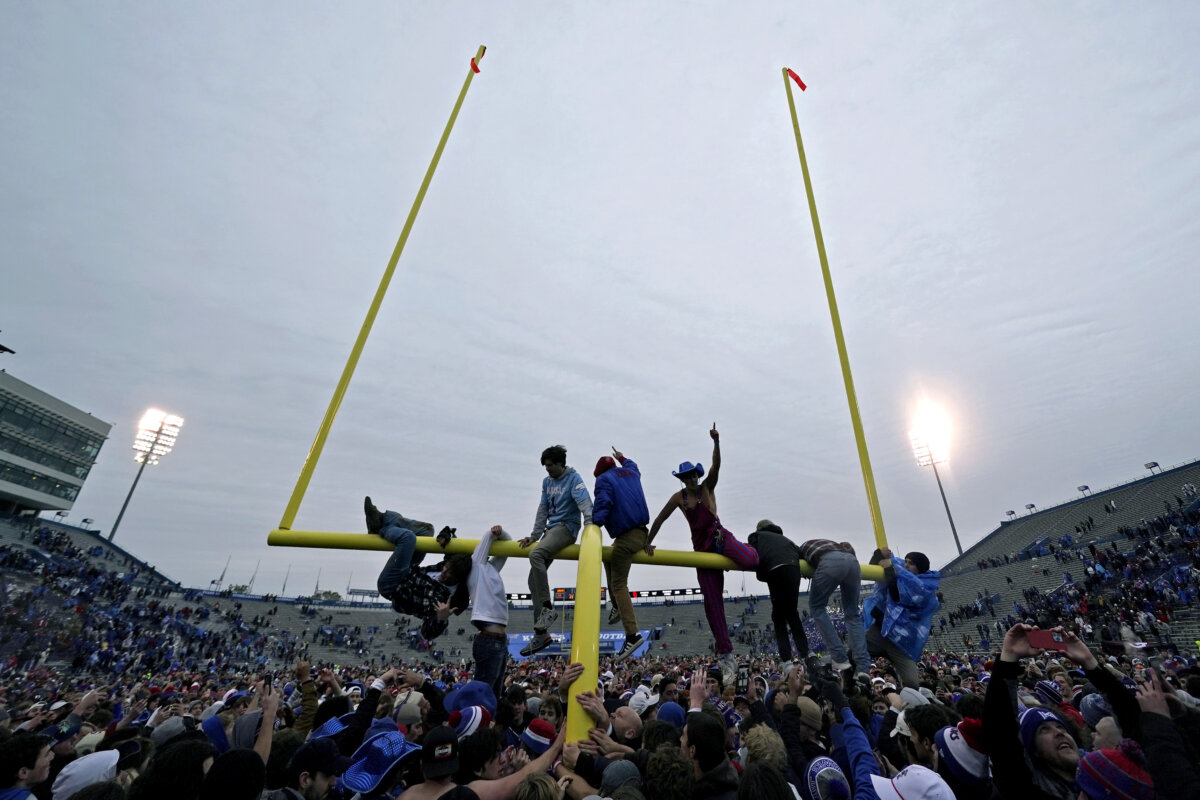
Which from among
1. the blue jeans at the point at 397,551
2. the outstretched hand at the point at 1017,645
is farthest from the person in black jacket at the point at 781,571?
the blue jeans at the point at 397,551

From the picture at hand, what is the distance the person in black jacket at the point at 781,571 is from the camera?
4.32 meters

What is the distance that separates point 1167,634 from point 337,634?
1983 inches

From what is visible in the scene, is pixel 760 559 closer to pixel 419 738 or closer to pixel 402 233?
pixel 419 738

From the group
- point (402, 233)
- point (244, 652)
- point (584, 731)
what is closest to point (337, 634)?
point (244, 652)

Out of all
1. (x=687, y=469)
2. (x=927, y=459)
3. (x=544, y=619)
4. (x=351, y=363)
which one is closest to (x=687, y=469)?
(x=687, y=469)

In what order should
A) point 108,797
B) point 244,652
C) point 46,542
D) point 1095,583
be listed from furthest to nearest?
point 46,542 → point 244,652 → point 1095,583 → point 108,797

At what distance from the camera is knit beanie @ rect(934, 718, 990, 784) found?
2734mm

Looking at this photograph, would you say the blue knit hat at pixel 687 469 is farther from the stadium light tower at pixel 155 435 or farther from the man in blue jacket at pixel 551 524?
the stadium light tower at pixel 155 435

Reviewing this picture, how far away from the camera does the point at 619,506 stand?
3865 millimetres

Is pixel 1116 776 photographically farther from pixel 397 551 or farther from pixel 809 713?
pixel 397 551

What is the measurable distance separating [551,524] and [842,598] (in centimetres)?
284

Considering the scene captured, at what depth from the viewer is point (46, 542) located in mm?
34688

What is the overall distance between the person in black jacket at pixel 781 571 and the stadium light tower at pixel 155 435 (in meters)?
55.6

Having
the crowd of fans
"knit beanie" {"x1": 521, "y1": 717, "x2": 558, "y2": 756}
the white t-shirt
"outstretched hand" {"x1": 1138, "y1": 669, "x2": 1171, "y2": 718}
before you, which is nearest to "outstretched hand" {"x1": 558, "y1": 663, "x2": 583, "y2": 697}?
the crowd of fans
